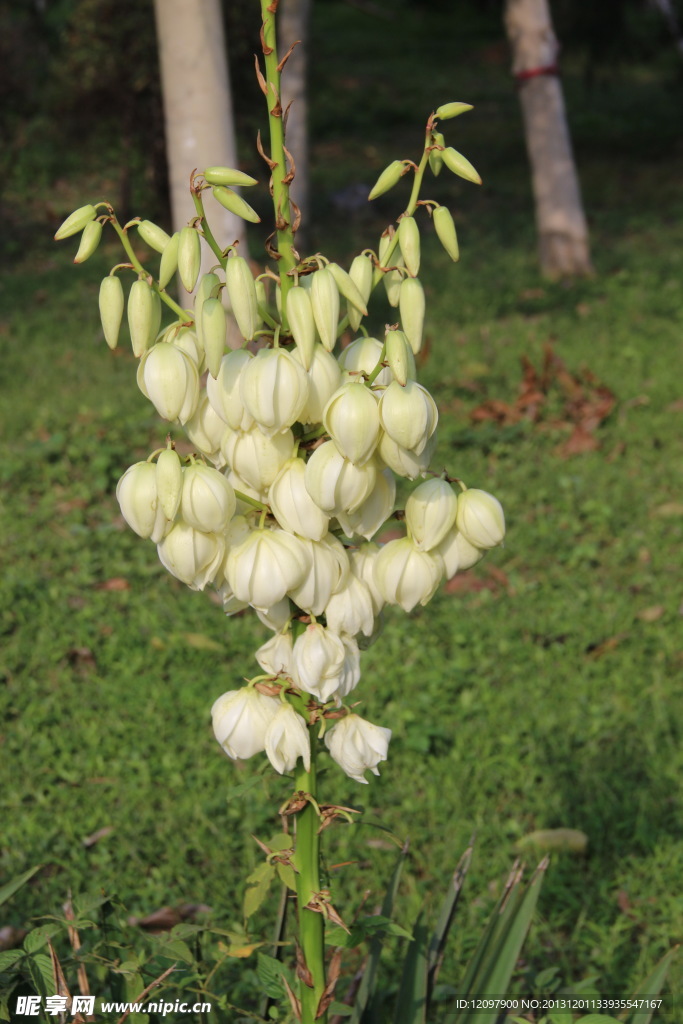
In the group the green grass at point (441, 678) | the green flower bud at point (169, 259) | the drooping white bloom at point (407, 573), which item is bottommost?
the green grass at point (441, 678)

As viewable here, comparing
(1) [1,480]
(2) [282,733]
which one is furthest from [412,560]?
(1) [1,480]

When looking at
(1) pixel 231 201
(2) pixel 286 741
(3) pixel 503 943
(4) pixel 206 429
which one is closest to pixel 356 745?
(2) pixel 286 741

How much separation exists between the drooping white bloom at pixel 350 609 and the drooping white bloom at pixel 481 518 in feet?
0.48

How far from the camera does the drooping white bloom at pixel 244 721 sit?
1.18 meters

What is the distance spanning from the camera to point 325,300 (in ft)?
3.45

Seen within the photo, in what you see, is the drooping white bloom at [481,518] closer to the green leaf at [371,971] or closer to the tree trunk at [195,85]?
the green leaf at [371,971]

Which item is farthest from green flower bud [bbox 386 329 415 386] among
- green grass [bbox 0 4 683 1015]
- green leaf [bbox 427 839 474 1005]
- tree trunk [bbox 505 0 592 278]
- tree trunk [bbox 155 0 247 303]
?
tree trunk [bbox 505 0 592 278]

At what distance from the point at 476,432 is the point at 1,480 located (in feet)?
7.16

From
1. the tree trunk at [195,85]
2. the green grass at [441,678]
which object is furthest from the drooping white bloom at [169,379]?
the tree trunk at [195,85]

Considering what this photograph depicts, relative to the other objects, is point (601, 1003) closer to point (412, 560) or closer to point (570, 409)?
point (412, 560)

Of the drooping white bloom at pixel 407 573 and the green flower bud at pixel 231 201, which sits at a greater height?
the green flower bud at pixel 231 201

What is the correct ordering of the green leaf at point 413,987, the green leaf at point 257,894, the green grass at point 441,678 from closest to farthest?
the green leaf at point 257,894, the green leaf at point 413,987, the green grass at point 441,678

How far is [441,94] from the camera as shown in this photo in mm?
14477

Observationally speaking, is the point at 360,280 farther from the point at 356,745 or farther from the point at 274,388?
the point at 356,745
